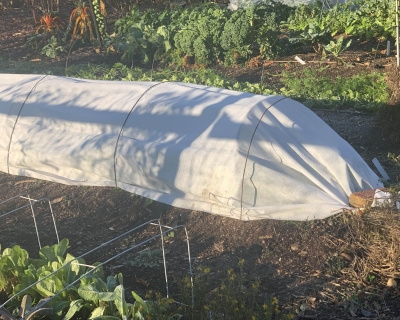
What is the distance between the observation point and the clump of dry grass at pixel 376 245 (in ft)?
13.9

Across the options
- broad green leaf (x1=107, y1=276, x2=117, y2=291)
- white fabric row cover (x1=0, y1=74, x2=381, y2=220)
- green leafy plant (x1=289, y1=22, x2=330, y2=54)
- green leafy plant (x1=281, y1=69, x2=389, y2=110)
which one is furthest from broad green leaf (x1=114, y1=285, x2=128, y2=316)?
green leafy plant (x1=289, y1=22, x2=330, y2=54)

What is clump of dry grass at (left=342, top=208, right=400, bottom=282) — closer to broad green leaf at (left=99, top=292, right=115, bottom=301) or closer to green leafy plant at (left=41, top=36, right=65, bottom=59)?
broad green leaf at (left=99, top=292, right=115, bottom=301)

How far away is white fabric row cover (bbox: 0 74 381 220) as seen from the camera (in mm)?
5289

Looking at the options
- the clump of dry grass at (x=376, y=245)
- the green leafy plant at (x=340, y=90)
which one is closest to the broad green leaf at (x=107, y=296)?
the clump of dry grass at (x=376, y=245)

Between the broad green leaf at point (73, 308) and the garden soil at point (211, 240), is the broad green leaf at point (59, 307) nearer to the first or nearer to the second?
the broad green leaf at point (73, 308)

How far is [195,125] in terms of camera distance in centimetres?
574

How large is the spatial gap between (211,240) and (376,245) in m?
1.38

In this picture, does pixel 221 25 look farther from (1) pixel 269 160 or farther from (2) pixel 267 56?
(1) pixel 269 160

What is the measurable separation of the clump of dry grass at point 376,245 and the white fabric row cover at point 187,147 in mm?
514

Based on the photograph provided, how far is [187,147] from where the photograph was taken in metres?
5.64

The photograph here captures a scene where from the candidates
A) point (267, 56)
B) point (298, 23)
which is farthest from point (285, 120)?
point (298, 23)

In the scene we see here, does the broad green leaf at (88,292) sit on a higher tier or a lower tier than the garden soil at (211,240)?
higher

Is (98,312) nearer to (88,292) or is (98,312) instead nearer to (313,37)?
(88,292)

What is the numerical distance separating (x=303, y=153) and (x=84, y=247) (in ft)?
6.75
